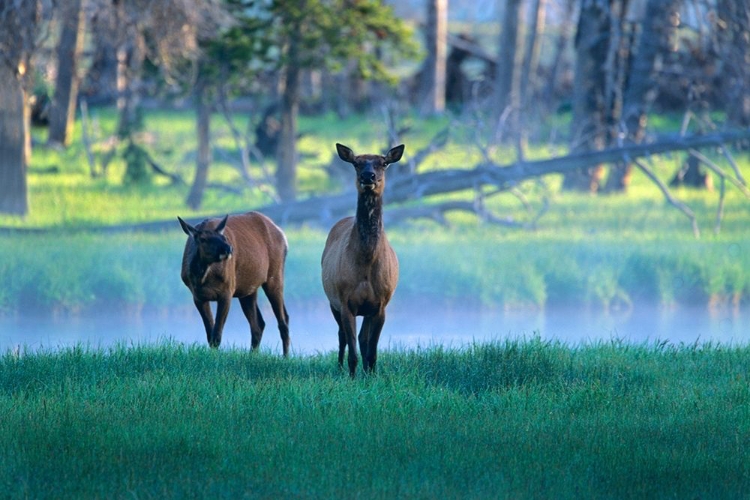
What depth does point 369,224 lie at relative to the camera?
374 inches

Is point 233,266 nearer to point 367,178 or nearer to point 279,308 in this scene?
point 279,308

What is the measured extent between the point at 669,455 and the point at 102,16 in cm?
1574

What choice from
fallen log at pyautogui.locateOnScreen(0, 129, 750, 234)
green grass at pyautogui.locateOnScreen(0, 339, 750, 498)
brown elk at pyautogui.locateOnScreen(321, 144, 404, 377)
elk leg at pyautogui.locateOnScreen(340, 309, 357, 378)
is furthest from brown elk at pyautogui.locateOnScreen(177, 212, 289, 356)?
fallen log at pyautogui.locateOnScreen(0, 129, 750, 234)

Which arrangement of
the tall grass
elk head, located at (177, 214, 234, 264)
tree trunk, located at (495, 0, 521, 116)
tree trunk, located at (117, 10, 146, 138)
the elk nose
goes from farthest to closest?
tree trunk, located at (495, 0, 521, 116) < tree trunk, located at (117, 10, 146, 138) < the tall grass < elk head, located at (177, 214, 234, 264) < the elk nose

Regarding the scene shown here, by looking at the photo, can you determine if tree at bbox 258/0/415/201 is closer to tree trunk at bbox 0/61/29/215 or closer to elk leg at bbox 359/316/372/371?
tree trunk at bbox 0/61/29/215

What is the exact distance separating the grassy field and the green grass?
5875mm

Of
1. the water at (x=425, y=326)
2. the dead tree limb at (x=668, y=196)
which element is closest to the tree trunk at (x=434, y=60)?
the dead tree limb at (x=668, y=196)

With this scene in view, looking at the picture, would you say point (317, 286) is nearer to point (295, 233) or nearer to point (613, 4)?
point (295, 233)

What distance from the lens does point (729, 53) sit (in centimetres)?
2073

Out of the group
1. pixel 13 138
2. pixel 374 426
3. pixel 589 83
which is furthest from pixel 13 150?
pixel 374 426

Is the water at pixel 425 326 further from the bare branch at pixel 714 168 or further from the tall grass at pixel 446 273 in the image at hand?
the bare branch at pixel 714 168

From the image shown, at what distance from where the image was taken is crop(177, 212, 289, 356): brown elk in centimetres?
1045

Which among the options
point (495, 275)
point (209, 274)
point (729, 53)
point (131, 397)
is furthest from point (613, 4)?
point (131, 397)

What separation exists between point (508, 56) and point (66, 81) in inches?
485
